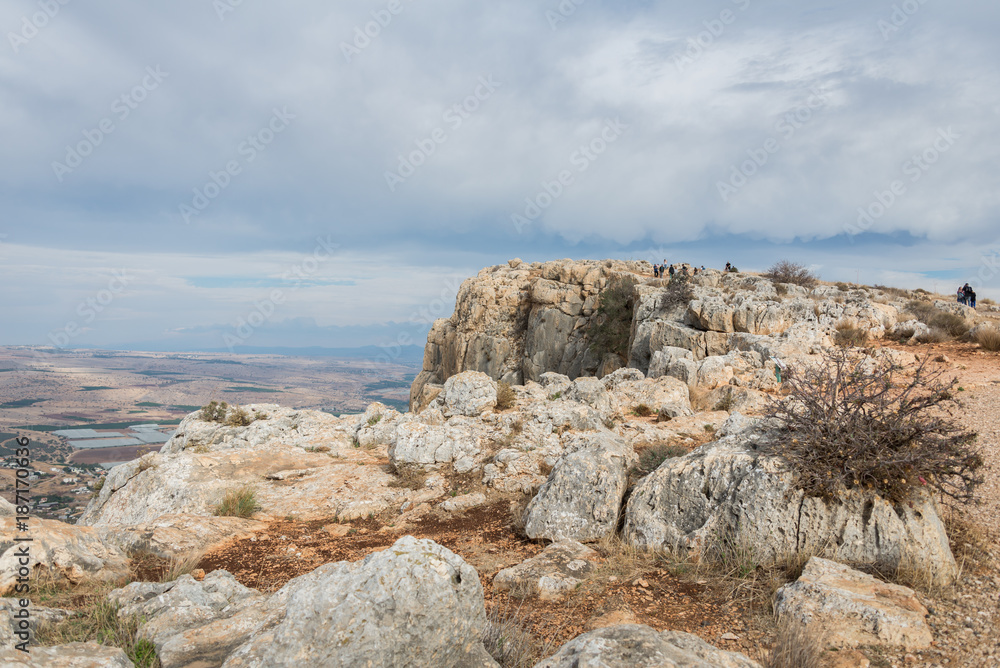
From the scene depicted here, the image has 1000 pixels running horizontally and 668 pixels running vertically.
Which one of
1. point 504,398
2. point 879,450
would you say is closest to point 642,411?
point 504,398

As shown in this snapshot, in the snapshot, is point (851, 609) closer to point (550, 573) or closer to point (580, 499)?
point (550, 573)

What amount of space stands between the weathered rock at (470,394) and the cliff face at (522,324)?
22461 mm

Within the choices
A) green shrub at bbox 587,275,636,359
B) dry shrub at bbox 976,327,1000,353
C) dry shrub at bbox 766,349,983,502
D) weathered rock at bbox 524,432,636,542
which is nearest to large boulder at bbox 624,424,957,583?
dry shrub at bbox 766,349,983,502

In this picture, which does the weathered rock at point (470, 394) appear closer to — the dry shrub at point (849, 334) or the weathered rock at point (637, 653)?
the weathered rock at point (637, 653)

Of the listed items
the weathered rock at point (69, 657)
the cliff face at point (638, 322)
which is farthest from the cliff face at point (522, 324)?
the weathered rock at point (69, 657)

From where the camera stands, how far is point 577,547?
5551 millimetres

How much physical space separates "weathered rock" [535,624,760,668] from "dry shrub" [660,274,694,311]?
21.8m

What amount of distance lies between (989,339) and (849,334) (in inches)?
145

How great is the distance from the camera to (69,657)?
2.70 meters

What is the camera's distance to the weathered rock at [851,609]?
11.7 ft

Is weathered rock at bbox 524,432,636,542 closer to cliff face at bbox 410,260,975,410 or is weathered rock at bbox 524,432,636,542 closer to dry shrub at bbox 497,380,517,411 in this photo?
dry shrub at bbox 497,380,517,411

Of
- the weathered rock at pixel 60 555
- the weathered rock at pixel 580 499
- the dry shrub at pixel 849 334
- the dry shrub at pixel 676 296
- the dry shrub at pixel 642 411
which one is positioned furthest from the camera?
the dry shrub at pixel 676 296

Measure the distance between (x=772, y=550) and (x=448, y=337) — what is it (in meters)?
38.0

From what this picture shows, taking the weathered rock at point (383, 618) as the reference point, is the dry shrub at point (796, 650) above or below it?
below
